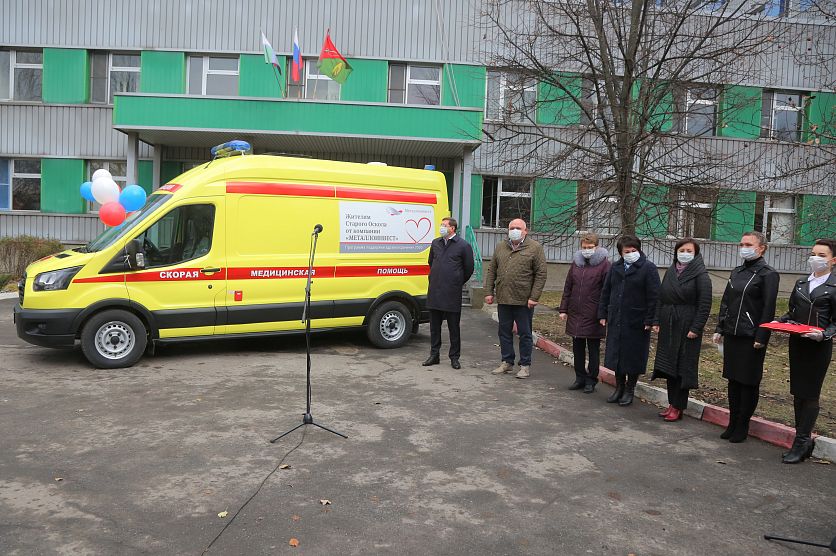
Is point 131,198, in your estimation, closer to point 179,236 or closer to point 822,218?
point 179,236

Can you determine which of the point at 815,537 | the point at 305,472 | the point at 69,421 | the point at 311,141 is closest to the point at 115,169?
the point at 311,141

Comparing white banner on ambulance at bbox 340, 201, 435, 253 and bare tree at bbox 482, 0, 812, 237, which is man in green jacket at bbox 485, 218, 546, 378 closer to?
Result: white banner on ambulance at bbox 340, 201, 435, 253

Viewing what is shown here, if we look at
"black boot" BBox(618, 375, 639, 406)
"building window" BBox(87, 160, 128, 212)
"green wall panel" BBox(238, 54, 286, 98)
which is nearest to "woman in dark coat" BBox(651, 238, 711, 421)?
"black boot" BBox(618, 375, 639, 406)

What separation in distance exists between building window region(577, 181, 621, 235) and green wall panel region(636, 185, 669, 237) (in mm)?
410

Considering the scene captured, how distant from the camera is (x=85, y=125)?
18.0 metres

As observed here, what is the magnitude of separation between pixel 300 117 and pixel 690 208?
9.03 meters

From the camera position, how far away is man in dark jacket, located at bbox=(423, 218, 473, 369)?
8.44 m

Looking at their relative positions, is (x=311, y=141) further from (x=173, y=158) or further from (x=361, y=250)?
(x=361, y=250)

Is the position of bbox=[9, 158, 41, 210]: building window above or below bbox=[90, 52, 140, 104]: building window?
below

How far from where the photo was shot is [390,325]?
9.93 metres

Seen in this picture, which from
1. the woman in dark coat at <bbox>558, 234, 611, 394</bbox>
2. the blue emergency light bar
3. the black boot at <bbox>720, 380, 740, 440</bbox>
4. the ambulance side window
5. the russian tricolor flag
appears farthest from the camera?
the russian tricolor flag

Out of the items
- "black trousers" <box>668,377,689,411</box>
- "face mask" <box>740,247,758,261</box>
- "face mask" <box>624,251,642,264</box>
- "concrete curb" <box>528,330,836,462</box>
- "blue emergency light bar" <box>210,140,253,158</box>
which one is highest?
"blue emergency light bar" <box>210,140,253,158</box>

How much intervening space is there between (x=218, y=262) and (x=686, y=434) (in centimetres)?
583

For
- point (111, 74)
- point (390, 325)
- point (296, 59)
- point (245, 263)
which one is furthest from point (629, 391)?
point (111, 74)
